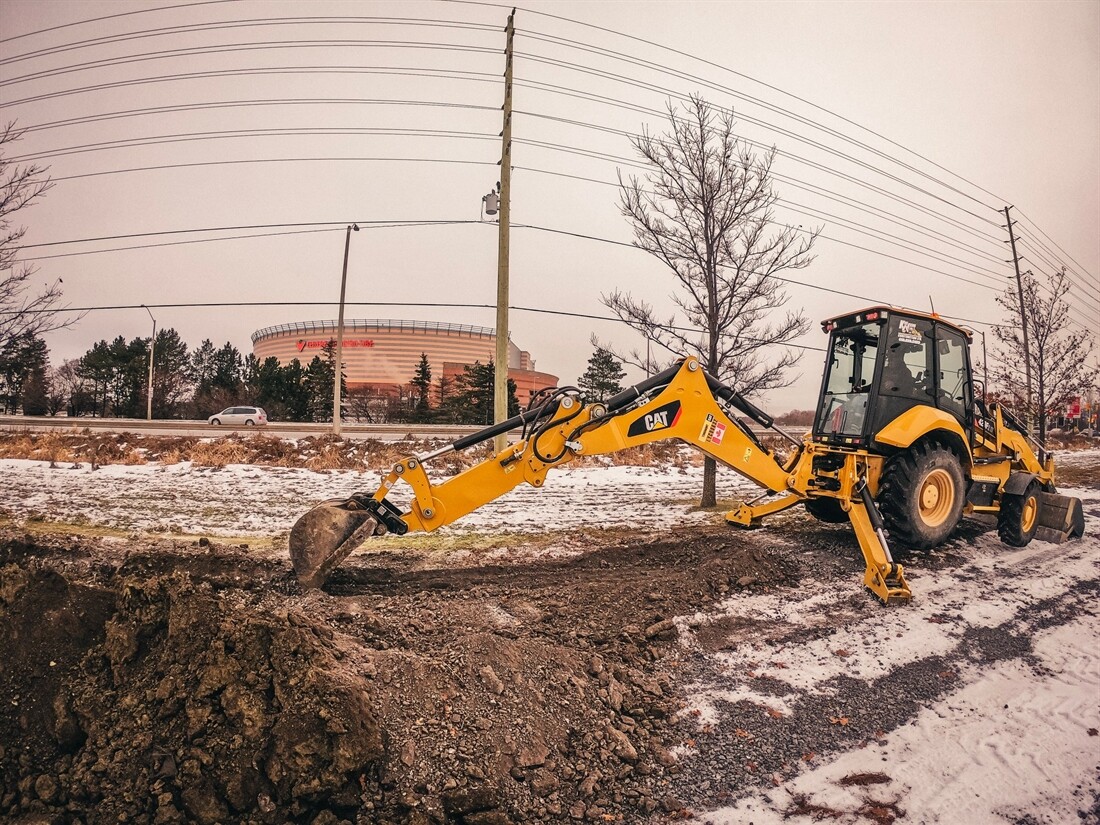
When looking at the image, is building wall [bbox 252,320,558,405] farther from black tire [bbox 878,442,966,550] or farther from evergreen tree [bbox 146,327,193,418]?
black tire [bbox 878,442,966,550]

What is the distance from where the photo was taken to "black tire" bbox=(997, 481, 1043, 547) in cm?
715

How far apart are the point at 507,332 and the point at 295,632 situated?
9.42 m

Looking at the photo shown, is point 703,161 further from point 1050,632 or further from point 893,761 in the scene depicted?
point 893,761

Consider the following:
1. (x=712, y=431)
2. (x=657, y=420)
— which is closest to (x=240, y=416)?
(x=657, y=420)

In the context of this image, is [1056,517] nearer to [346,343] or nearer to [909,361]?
[909,361]

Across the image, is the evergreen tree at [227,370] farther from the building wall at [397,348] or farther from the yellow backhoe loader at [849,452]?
the yellow backhoe loader at [849,452]

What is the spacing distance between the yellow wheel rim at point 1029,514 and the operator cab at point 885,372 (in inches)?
52.9

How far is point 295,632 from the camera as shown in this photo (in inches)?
129

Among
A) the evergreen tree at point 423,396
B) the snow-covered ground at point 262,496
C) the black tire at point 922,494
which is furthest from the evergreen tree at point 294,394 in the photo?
the black tire at point 922,494

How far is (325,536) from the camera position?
472cm

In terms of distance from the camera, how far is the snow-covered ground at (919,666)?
111 inches

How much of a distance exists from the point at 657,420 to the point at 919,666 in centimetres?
277

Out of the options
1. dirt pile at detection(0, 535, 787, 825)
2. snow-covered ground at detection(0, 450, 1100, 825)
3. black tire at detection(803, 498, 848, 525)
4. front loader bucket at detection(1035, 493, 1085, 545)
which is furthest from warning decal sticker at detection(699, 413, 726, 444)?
front loader bucket at detection(1035, 493, 1085, 545)

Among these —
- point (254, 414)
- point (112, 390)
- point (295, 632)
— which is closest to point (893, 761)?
point (295, 632)
